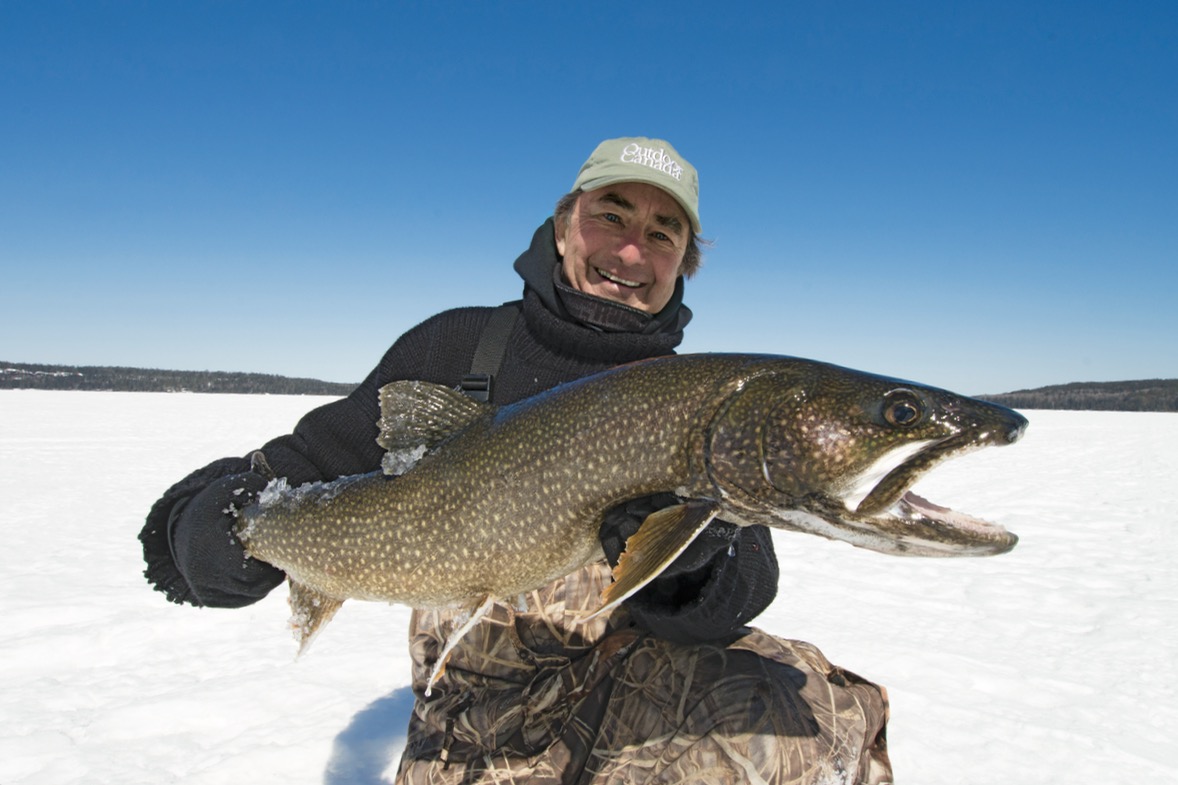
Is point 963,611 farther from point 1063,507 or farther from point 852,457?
point 1063,507

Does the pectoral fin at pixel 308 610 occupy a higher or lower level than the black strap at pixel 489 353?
lower

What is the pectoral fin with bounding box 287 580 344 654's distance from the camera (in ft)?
8.90

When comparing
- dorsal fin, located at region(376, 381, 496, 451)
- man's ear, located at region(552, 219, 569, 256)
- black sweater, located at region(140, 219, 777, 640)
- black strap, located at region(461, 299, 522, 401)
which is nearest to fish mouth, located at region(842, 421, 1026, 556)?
black sweater, located at region(140, 219, 777, 640)

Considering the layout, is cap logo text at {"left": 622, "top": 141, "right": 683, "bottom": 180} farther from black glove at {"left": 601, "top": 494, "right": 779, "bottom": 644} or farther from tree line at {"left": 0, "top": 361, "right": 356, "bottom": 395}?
tree line at {"left": 0, "top": 361, "right": 356, "bottom": 395}

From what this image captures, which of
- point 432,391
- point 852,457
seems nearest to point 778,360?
point 852,457

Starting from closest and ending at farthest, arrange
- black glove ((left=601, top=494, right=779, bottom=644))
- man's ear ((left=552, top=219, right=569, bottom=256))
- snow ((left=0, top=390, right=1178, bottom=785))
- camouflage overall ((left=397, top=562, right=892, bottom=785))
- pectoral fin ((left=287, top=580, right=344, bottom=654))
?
black glove ((left=601, top=494, right=779, bottom=644))
camouflage overall ((left=397, top=562, right=892, bottom=785))
pectoral fin ((left=287, top=580, right=344, bottom=654))
snow ((left=0, top=390, right=1178, bottom=785))
man's ear ((left=552, top=219, right=569, bottom=256))

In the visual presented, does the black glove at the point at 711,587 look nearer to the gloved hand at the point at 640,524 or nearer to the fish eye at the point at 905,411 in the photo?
the gloved hand at the point at 640,524

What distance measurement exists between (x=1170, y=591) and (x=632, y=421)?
5.91 meters

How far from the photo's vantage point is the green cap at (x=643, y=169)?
3127mm

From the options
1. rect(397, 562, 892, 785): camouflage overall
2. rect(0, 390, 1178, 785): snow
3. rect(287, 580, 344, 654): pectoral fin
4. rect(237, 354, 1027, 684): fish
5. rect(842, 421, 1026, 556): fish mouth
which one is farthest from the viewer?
rect(0, 390, 1178, 785): snow

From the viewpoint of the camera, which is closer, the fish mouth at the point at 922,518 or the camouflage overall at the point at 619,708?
the fish mouth at the point at 922,518

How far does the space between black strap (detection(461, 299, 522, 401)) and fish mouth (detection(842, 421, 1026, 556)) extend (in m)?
1.66

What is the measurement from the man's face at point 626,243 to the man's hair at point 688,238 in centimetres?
10

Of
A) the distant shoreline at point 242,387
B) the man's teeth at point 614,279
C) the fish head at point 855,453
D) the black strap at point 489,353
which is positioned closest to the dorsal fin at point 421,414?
the black strap at point 489,353
